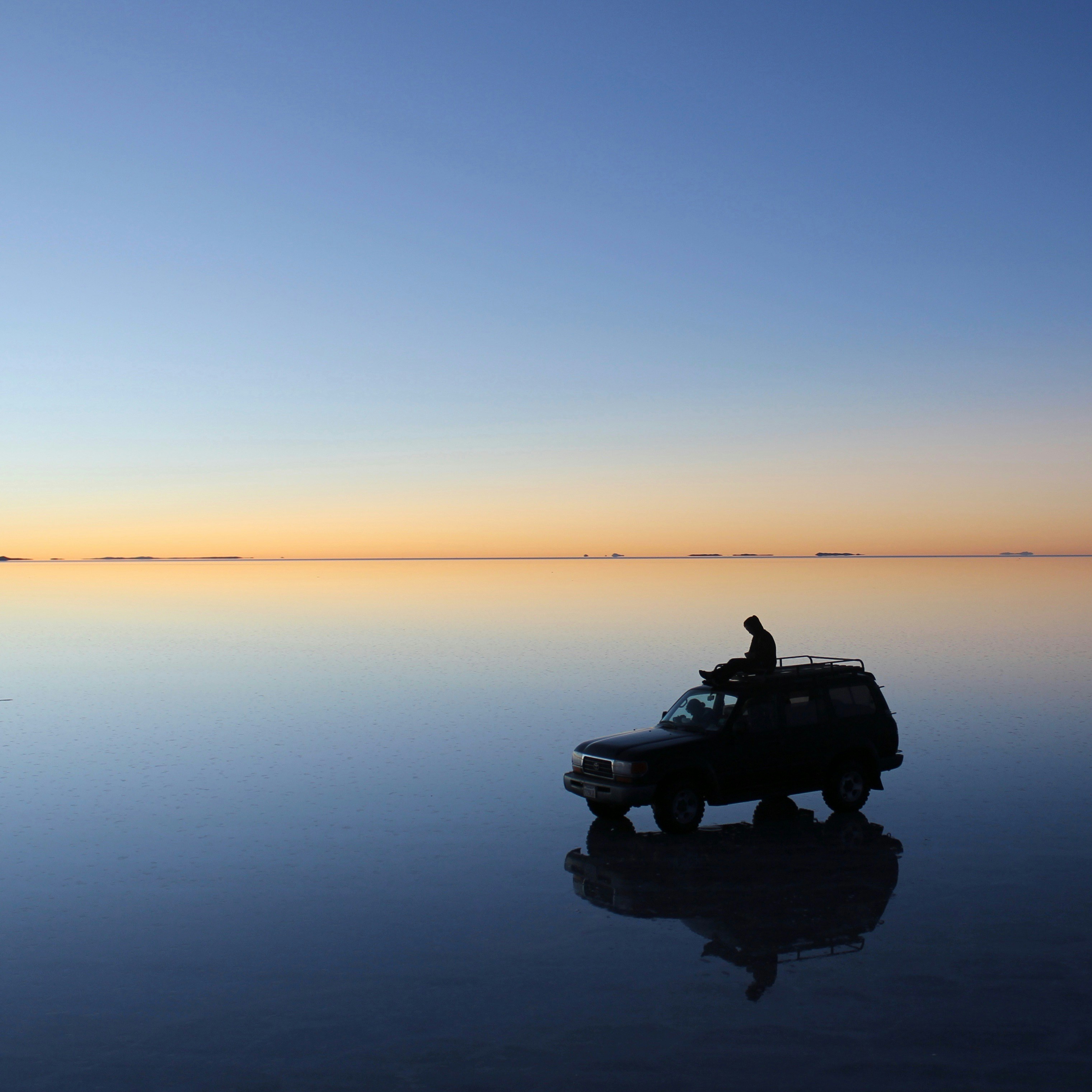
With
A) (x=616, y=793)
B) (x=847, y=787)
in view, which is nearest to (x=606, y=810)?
(x=616, y=793)

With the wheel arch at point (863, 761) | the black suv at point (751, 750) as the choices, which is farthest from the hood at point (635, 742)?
the wheel arch at point (863, 761)

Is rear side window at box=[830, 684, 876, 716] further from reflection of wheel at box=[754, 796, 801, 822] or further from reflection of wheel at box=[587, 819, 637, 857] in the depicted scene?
A: reflection of wheel at box=[587, 819, 637, 857]

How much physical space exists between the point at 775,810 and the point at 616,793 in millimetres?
3653

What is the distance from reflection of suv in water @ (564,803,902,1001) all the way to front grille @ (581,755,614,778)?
90cm

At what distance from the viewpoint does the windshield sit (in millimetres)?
15695

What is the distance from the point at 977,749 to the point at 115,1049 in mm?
18110

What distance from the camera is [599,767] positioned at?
15.2 metres

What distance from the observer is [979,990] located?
8.88 m

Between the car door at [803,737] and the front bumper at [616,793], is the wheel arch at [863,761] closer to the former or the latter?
the car door at [803,737]

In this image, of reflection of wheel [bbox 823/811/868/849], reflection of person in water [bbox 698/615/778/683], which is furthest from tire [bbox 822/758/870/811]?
reflection of person in water [bbox 698/615/778/683]

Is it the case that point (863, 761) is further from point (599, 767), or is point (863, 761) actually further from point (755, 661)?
point (599, 767)

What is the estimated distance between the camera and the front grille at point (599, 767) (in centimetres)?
1491

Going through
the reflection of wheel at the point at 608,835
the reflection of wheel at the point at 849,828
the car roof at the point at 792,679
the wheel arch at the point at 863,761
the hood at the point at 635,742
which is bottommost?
the reflection of wheel at the point at 608,835

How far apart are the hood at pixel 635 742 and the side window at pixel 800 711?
1.67m
